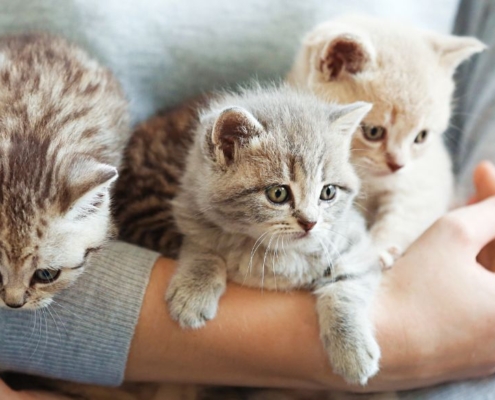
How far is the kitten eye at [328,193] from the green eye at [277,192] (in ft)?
0.35

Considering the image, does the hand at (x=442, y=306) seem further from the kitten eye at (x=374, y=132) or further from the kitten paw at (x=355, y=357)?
the kitten eye at (x=374, y=132)

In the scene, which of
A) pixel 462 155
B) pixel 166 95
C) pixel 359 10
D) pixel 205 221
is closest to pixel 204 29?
pixel 166 95

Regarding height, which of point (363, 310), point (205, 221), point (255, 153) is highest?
point (255, 153)

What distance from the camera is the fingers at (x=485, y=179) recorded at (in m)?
1.52

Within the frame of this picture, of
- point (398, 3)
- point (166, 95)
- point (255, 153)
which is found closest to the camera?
point (255, 153)

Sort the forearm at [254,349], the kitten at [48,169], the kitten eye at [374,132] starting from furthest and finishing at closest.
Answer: the kitten eye at [374,132] < the forearm at [254,349] < the kitten at [48,169]

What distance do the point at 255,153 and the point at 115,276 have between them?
0.41 m

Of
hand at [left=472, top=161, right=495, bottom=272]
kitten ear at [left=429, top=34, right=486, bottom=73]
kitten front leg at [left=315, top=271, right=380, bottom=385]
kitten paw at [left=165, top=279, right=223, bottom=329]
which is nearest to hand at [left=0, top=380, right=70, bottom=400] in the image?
kitten paw at [left=165, top=279, right=223, bottom=329]

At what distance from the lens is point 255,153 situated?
120 centimetres

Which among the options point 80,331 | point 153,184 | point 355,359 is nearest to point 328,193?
point 355,359

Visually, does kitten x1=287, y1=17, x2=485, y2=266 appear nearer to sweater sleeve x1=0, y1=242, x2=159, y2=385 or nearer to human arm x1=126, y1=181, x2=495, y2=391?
human arm x1=126, y1=181, x2=495, y2=391

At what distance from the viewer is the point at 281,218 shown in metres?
1.17

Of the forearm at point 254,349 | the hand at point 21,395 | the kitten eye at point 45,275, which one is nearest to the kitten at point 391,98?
the forearm at point 254,349

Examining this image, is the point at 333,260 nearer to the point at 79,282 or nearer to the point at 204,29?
the point at 79,282
